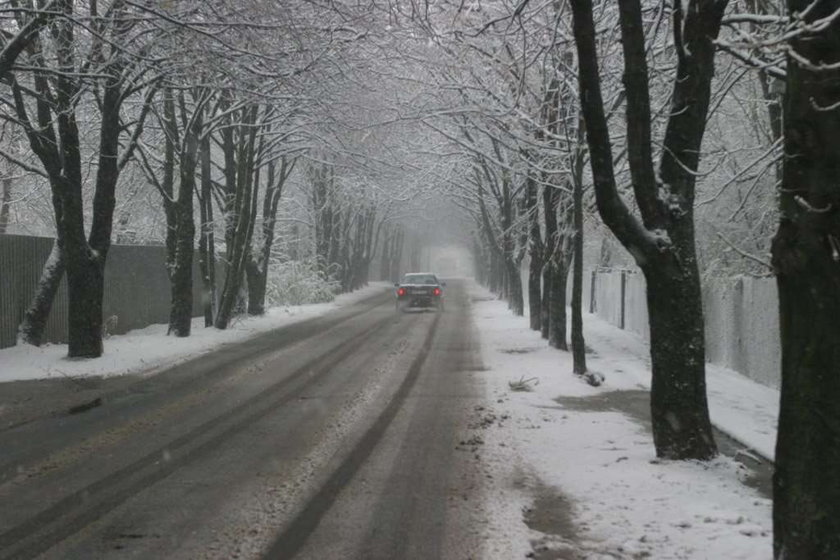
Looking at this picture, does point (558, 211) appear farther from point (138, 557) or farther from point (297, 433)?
point (138, 557)

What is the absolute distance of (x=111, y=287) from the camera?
19.7 metres

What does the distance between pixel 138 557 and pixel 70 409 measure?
19.3 ft

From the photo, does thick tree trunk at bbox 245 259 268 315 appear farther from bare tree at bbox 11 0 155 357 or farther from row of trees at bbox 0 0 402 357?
bare tree at bbox 11 0 155 357

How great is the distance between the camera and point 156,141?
24609mm

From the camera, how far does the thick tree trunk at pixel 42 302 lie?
15.4 m

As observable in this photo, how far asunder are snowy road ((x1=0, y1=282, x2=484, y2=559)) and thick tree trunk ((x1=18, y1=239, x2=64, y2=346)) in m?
3.59

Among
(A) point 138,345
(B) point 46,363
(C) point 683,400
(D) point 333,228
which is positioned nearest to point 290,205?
(D) point 333,228

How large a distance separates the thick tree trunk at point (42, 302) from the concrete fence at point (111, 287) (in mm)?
233

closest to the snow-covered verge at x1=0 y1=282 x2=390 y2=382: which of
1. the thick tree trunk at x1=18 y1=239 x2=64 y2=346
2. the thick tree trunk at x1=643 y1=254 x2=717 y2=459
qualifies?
the thick tree trunk at x1=18 y1=239 x2=64 y2=346

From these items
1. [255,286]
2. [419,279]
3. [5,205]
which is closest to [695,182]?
[255,286]

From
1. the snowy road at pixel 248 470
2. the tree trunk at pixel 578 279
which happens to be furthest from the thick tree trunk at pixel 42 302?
the tree trunk at pixel 578 279

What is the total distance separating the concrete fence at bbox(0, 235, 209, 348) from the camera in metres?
15.3

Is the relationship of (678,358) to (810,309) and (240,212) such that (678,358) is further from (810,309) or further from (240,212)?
(240,212)

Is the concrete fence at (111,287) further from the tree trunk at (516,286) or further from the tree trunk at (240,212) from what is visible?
the tree trunk at (516,286)
